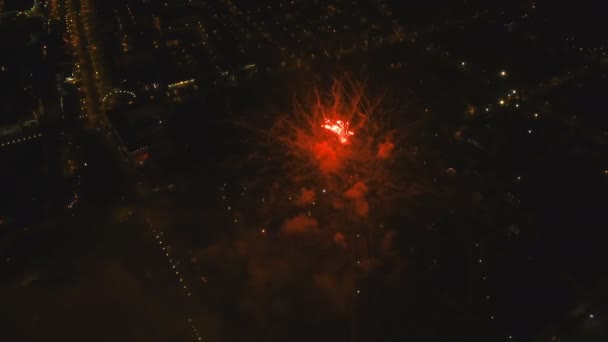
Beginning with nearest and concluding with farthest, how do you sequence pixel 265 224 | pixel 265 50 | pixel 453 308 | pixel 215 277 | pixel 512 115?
pixel 453 308 → pixel 215 277 → pixel 265 224 → pixel 512 115 → pixel 265 50

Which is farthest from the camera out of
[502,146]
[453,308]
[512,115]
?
[512,115]

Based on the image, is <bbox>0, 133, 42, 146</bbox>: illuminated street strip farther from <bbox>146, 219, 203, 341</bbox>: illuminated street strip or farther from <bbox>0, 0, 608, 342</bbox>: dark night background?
<bbox>146, 219, 203, 341</bbox>: illuminated street strip

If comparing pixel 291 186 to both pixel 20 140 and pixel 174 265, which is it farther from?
pixel 20 140

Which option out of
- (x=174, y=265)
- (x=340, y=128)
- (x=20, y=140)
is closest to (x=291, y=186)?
(x=340, y=128)

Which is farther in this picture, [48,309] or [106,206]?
[106,206]

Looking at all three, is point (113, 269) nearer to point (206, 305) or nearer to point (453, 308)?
point (206, 305)

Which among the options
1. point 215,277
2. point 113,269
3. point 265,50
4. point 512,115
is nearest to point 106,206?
point 113,269

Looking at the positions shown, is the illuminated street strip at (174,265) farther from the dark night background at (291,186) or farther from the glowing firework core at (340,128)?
the glowing firework core at (340,128)
